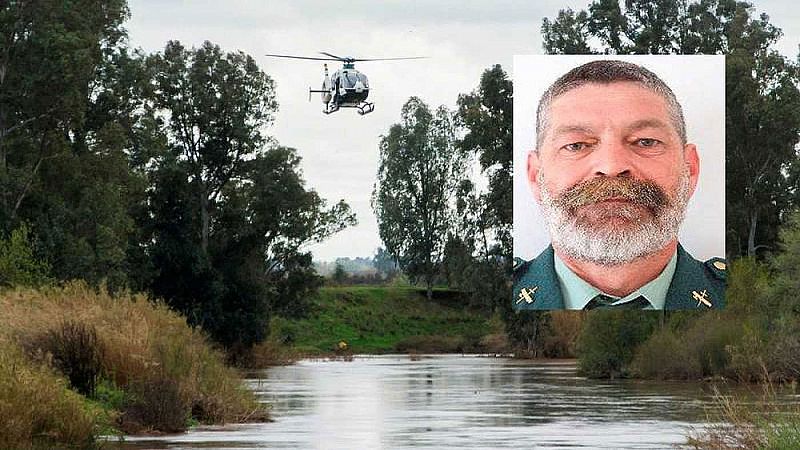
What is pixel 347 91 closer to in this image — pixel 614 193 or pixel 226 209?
pixel 614 193

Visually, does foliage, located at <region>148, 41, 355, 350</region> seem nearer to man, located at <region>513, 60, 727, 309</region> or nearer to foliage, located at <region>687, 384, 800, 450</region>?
man, located at <region>513, 60, 727, 309</region>

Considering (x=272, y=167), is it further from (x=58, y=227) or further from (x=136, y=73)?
(x=58, y=227)

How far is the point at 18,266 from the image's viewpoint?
47.4 metres

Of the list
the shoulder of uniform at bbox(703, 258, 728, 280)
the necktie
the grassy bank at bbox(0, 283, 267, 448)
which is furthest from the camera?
the necktie

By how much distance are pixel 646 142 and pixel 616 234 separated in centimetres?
242

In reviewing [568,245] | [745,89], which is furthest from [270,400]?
[745,89]

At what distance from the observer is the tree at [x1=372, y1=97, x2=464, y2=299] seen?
123m

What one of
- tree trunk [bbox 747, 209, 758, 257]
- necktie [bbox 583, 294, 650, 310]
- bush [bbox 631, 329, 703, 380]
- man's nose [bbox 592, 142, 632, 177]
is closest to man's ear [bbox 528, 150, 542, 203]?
man's nose [bbox 592, 142, 632, 177]

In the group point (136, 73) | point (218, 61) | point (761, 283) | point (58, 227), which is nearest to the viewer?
point (761, 283)

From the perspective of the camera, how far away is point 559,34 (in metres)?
77.8

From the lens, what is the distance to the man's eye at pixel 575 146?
46.4 meters

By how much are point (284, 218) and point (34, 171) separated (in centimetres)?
2572

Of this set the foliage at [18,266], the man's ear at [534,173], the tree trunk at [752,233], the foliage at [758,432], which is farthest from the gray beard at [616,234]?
the tree trunk at [752,233]

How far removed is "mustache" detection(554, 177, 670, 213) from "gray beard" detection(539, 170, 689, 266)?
0.67ft
